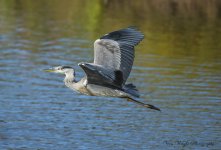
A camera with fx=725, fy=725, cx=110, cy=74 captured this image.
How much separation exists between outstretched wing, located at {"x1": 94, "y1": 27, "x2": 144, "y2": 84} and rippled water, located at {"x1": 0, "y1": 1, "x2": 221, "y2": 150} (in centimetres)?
181

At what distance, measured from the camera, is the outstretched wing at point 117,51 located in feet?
31.4

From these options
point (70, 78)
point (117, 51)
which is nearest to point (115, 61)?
point (117, 51)

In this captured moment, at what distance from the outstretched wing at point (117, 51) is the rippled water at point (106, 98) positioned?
1.81 m

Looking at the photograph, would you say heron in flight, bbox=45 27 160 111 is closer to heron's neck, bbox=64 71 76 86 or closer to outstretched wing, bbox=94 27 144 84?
outstretched wing, bbox=94 27 144 84

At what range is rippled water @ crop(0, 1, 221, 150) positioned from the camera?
11.5 meters

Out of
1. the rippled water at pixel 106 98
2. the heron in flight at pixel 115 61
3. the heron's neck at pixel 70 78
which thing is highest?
the heron in flight at pixel 115 61

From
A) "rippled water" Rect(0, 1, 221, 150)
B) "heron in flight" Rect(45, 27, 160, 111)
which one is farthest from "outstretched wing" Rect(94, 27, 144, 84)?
"rippled water" Rect(0, 1, 221, 150)

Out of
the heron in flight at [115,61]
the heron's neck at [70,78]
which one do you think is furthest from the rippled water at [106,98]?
the heron in flight at [115,61]

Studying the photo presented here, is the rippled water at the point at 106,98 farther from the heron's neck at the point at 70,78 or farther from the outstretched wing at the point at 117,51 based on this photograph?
the outstretched wing at the point at 117,51

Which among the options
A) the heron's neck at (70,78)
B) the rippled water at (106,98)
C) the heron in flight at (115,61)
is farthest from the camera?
the rippled water at (106,98)

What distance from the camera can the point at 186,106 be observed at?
13766 mm

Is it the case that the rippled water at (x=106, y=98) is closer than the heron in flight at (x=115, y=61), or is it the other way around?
the heron in flight at (x=115, y=61)

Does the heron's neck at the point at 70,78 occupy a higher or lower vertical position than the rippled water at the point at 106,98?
higher

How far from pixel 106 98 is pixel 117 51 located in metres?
4.75
